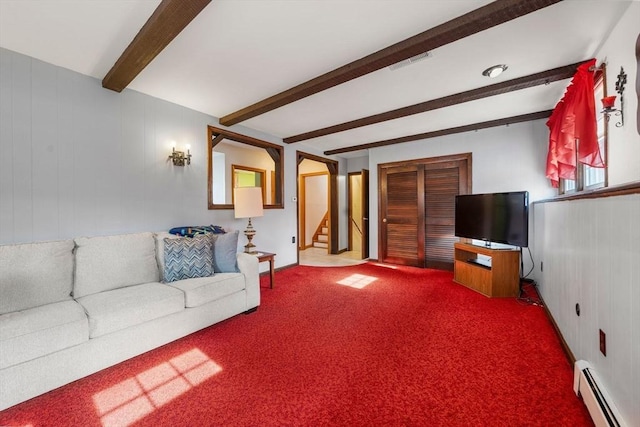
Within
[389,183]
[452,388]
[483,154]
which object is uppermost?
[483,154]

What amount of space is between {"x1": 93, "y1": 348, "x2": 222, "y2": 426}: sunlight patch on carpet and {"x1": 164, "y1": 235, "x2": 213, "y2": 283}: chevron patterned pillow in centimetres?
77

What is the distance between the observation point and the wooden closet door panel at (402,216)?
4.97 metres

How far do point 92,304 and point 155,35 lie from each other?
2.00 m

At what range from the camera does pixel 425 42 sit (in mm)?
1962

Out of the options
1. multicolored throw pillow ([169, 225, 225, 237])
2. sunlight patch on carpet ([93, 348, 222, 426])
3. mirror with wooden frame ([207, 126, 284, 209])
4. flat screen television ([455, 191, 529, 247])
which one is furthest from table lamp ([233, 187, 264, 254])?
flat screen television ([455, 191, 529, 247])

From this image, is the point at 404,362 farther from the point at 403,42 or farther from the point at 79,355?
the point at 403,42

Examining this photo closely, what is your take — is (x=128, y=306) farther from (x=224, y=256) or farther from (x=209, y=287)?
(x=224, y=256)

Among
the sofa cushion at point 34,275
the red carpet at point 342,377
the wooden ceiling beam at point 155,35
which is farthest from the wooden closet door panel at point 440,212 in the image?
the sofa cushion at point 34,275

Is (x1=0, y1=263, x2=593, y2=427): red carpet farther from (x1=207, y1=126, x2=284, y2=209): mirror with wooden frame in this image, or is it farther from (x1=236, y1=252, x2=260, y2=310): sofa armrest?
(x1=207, y1=126, x2=284, y2=209): mirror with wooden frame

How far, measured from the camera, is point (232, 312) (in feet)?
8.70

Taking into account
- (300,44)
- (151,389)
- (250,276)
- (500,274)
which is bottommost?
(151,389)

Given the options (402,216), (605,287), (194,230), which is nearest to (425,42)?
(605,287)

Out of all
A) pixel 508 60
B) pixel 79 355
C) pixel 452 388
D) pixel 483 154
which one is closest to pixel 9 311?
pixel 79 355

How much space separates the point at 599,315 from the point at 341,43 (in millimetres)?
2443
